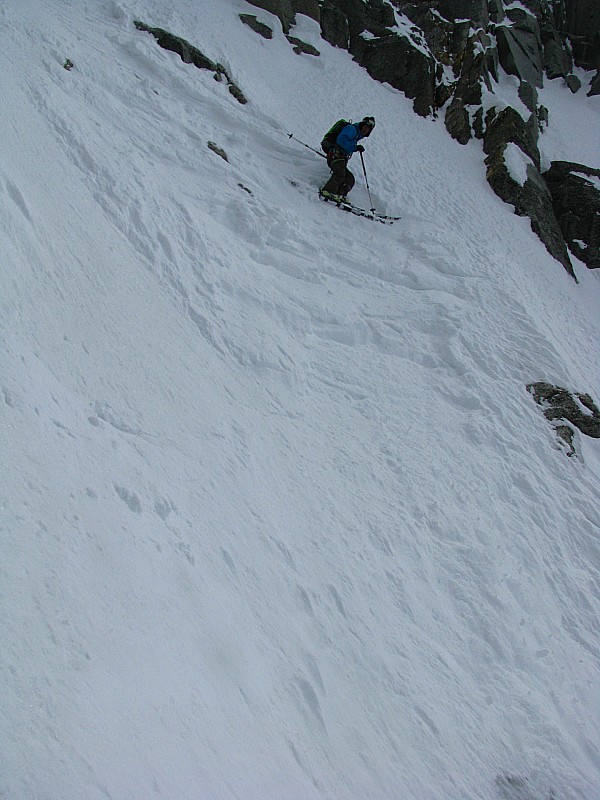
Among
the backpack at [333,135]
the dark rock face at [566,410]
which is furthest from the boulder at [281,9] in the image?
the dark rock face at [566,410]

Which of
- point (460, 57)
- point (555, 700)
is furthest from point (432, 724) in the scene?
point (460, 57)

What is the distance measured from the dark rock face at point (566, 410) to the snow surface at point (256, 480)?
208 mm

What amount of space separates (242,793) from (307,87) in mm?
16206

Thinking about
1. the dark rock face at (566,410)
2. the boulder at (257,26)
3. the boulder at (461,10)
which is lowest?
the dark rock face at (566,410)

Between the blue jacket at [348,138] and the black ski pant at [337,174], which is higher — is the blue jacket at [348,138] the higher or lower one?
the higher one

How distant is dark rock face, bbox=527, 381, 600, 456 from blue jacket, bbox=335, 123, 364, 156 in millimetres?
5859

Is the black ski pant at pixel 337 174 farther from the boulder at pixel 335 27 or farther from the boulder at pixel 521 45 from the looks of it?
the boulder at pixel 521 45

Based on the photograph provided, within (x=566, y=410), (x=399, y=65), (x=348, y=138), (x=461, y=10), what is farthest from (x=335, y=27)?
(x=566, y=410)

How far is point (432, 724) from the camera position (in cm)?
412

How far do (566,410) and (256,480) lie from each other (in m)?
5.67

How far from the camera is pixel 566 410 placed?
8234 mm

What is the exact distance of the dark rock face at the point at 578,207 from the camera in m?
14.4

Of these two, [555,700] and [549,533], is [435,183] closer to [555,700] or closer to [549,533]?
[549,533]

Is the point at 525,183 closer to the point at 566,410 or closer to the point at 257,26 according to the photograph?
the point at 566,410
